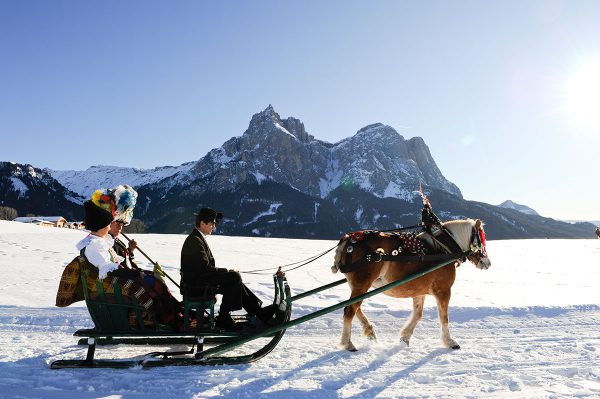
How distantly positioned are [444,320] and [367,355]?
4.71 feet

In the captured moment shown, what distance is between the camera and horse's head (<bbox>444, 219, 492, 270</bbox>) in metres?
6.81

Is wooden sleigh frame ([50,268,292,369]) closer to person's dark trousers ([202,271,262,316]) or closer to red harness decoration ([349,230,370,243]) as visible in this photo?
person's dark trousers ([202,271,262,316])

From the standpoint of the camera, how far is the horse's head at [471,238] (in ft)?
22.3

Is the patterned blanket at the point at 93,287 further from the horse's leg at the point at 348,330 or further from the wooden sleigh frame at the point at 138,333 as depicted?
the horse's leg at the point at 348,330

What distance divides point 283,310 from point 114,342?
208 cm

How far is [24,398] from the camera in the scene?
4.06m

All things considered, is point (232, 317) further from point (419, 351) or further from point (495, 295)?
point (495, 295)

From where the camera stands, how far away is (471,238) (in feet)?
22.6

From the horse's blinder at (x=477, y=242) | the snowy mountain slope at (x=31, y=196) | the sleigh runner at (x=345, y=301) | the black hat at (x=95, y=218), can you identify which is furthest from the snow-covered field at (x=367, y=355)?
the snowy mountain slope at (x=31, y=196)

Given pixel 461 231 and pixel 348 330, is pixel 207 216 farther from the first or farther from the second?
pixel 461 231

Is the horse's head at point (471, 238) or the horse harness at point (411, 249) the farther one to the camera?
the horse's head at point (471, 238)

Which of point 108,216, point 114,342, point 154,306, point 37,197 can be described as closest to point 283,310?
point 154,306

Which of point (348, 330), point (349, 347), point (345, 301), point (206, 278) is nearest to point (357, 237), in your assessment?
point (345, 301)

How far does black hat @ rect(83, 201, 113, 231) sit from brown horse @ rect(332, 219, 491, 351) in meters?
3.35
